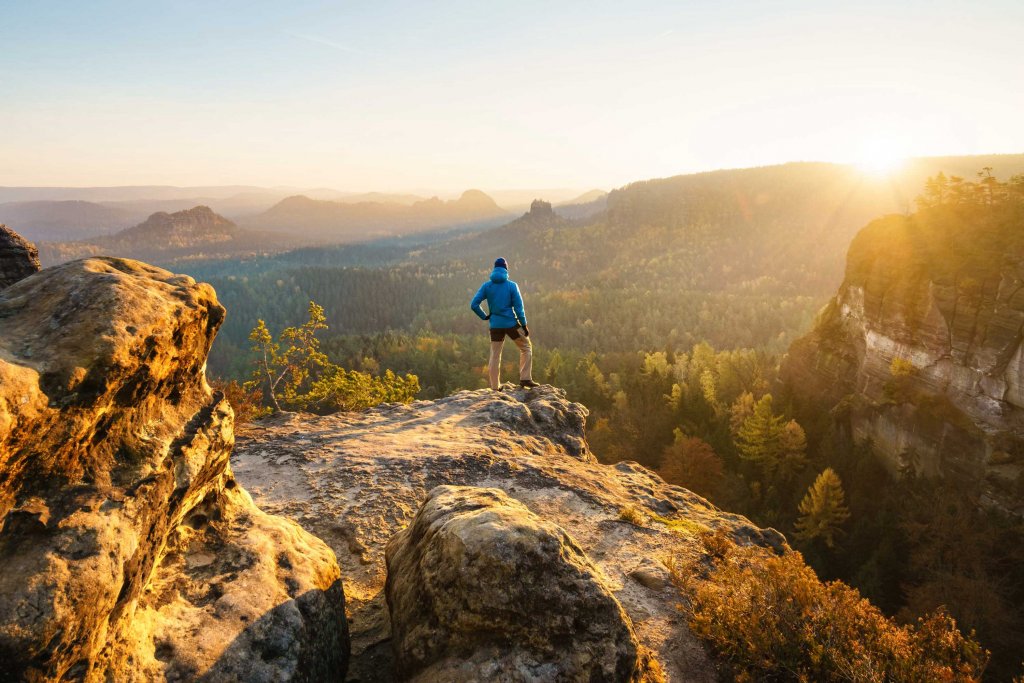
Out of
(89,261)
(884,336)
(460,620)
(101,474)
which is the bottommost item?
(884,336)

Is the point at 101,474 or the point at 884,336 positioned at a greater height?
the point at 101,474

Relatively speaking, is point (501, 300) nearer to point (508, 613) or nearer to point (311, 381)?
point (508, 613)

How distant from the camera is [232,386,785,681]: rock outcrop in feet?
24.9

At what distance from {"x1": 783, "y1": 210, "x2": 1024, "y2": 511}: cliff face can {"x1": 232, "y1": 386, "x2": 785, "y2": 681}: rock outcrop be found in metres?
45.5

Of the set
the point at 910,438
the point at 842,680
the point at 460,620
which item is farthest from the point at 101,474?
the point at 910,438

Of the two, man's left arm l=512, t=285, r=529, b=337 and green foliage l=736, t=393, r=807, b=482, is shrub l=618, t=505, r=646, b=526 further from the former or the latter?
green foliage l=736, t=393, r=807, b=482

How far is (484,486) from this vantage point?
12414 mm

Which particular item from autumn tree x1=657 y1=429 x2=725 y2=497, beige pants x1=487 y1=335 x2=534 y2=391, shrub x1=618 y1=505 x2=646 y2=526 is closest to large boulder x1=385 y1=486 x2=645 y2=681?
shrub x1=618 y1=505 x2=646 y2=526

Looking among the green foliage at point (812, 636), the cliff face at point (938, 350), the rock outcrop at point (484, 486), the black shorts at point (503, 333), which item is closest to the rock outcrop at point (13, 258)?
the rock outcrop at point (484, 486)

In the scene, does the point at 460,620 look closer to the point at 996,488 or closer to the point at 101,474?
the point at 101,474

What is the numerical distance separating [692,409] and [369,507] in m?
61.1

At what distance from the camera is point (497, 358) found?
16812 mm

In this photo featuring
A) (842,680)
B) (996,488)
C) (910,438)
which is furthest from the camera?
(910,438)

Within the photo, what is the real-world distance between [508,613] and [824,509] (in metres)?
50.3
